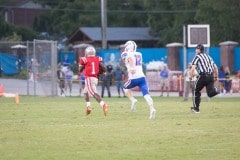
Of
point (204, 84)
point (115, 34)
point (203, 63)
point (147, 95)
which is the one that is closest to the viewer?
point (147, 95)

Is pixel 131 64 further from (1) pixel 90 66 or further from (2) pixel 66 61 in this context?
(2) pixel 66 61

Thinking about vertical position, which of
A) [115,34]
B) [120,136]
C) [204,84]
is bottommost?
[120,136]

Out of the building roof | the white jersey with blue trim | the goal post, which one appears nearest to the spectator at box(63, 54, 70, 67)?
the goal post

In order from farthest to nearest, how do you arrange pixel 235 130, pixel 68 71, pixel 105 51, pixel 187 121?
pixel 105 51 → pixel 68 71 → pixel 187 121 → pixel 235 130

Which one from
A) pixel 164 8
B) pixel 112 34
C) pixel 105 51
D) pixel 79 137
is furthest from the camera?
pixel 112 34

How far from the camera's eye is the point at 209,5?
206 ft

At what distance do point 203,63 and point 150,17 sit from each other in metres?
55.5

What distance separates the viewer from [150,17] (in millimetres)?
78500

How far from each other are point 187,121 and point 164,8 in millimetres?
58109

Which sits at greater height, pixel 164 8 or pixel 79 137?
pixel 164 8

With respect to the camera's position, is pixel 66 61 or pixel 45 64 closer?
pixel 45 64

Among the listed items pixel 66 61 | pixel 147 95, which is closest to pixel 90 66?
pixel 147 95

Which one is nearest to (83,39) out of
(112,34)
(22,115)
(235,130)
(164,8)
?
(112,34)

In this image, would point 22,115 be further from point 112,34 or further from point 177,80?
point 112,34
